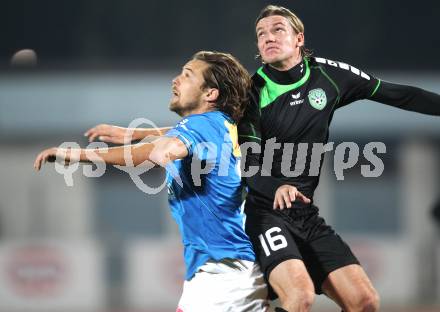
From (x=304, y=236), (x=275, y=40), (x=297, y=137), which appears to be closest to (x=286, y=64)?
(x=275, y=40)

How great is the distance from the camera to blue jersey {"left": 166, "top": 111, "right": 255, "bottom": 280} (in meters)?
4.10

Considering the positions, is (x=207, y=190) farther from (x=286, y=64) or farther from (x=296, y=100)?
(x=286, y=64)

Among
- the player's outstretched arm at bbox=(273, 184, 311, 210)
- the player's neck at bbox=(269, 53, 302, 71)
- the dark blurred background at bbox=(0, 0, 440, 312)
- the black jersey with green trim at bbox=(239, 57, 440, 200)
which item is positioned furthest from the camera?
the dark blurred background at bbox=(0, 0, 440, 312)

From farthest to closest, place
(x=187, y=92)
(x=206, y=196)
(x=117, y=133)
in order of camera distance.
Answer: (x=117, y=133), (x=187, y=92), (x=206, y=196)

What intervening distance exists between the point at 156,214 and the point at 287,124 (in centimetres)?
1119

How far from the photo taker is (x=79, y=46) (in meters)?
17.3

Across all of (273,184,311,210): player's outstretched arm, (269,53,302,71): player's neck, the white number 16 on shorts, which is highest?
(269,53,302,71): player's neck

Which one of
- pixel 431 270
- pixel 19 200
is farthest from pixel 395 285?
pixel 19 200

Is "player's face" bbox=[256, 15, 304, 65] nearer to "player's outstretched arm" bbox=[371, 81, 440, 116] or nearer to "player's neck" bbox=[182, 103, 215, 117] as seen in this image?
"player's outstretched arm" bbox=[371, 81, 440, 116]

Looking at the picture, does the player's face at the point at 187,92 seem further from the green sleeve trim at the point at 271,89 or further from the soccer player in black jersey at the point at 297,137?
the green sleeve trim at the point at 271,89

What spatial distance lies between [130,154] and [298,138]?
1.23m

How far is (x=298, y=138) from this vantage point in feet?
15.8

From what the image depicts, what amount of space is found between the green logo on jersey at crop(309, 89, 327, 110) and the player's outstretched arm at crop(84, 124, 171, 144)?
2.89 feet

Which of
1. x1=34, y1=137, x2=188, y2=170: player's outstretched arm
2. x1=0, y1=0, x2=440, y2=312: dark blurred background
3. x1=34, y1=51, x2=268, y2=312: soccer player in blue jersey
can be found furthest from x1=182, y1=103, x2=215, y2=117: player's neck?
x1=0, y1=0, x2=440, y2=312: dark blurred background
